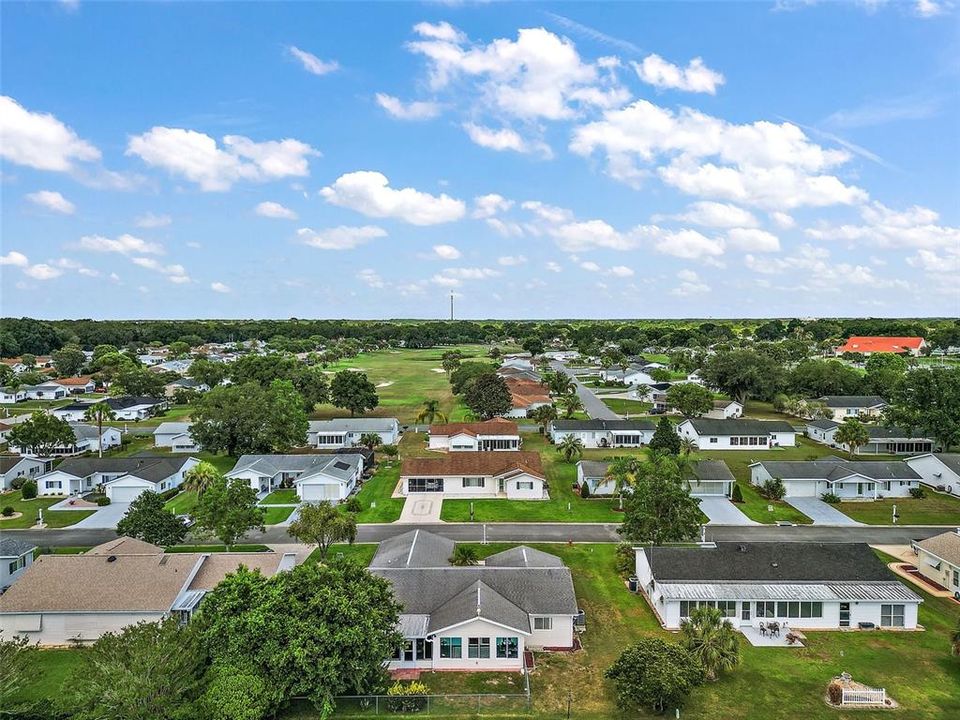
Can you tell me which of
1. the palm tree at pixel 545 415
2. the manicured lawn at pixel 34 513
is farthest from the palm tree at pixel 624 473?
the manicured lawn at pixel 34 513

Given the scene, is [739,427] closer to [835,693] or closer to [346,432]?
[346,432]

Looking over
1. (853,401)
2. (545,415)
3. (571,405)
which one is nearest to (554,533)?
(545,415)

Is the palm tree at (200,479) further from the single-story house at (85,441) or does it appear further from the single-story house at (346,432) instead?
the single-story house at (85,441)

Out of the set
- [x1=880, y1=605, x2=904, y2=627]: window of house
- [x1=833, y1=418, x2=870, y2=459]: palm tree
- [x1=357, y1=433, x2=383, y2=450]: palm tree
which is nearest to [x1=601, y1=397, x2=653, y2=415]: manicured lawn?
[x1=833, y1=418, x2=870, y2=459]: palm tree

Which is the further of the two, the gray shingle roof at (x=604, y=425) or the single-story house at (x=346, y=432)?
the single-story house at (x=346, y=432)

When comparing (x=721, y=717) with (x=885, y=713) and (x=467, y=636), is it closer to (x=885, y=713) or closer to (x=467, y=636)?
(x=885, y=713)

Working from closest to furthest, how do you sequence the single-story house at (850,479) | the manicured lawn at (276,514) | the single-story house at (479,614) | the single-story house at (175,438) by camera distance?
the single-story house at (479,614) → the manicured lawn at (276,514) → the single-story house at (850,479) → the single-story house at (175,438)
